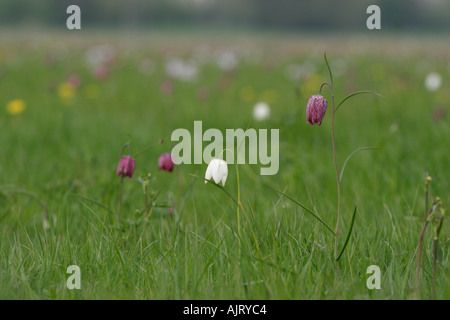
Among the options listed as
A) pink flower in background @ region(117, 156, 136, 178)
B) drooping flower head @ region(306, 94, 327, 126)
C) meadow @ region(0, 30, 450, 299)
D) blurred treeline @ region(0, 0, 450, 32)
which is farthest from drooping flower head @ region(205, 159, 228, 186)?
blurred treeline @ region(0, 0, 450, 32)

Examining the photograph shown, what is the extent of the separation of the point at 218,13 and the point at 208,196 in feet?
145

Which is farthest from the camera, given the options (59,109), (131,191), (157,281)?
(59,109)

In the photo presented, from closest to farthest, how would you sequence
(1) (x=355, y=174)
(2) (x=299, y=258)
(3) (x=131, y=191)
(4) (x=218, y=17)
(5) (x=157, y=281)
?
1. (5) (x=157, y=281)
2. (2) (x=299, y=258)
3. (3) (x=131, y=191)
4. (1) (x=355, y=174)
5. (4) (x=218, y=17)

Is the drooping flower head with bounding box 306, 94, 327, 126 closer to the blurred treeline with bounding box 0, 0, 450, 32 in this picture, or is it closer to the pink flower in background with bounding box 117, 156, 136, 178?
the pink flower in background with bounding box 117, 156, 136, 178

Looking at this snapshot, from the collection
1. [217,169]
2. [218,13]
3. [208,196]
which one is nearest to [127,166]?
[217,169]

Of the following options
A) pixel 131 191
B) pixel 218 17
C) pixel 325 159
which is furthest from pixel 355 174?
pixel 218 17

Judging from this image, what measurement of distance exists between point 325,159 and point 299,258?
2.02 metres

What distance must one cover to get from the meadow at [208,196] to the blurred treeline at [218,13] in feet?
105

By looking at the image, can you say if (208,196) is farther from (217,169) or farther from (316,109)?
(316,109)

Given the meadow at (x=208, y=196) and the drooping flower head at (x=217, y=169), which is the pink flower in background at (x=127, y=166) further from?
the drooping flower head at (x=217, y=169)

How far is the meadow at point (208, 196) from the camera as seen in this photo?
5.50 ft

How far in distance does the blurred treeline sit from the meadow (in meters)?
31.9
